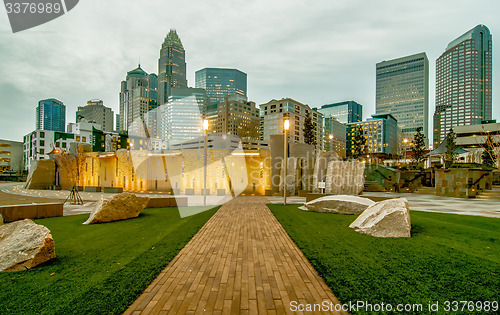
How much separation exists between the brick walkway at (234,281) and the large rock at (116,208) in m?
5.18

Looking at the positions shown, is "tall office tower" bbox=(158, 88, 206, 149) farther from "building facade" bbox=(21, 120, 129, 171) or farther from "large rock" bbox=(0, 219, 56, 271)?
"large rock" bbox=(0, 219, 56, 271)

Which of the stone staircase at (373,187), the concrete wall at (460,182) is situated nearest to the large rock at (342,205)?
the concrete wall at (460,182)

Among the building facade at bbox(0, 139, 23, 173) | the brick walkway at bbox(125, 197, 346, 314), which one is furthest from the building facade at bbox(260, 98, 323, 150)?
the brick walkway at bbox(125, 197, 346, 314)

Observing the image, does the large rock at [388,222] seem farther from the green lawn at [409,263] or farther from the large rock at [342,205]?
the large rock at [342,205]

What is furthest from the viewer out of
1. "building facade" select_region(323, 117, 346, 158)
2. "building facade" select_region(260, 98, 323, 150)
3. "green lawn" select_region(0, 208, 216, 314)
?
"building facade" select_region(323, 117, 346, 158)

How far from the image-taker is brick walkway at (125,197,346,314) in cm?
335

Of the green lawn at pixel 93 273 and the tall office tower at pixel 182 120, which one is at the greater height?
the tall office tower at pixel 182 120

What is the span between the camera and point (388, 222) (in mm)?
7160

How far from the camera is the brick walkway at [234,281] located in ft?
11.0

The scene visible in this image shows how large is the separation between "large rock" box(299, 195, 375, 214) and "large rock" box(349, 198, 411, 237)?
3.02m

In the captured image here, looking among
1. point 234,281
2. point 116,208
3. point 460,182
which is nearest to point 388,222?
point 234,281

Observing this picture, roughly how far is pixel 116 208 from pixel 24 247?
5385 millimetres

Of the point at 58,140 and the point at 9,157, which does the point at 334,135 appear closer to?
the point at 58,140

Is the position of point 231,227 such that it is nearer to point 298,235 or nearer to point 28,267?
point 298,235
